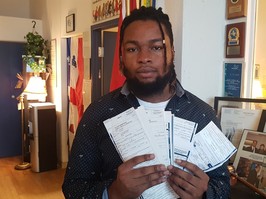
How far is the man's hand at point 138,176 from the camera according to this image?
816 mm

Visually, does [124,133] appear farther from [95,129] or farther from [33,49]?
[33,49]

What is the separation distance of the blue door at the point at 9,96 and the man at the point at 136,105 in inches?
146

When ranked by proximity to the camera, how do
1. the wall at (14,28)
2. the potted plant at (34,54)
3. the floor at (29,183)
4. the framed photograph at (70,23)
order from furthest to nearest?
the wall at (14,28)
the potted plant at (34,54)
the framed photograph at (70,23)
the floor at (29,183)

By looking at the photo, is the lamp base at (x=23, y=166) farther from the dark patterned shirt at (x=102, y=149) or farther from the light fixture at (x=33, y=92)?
the dark patterned shirt at (x=102, y=149)

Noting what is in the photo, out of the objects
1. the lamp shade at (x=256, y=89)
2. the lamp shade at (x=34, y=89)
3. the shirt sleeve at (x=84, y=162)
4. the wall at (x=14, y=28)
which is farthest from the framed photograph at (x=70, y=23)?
the shirt sleeve at (x=84, y=162)

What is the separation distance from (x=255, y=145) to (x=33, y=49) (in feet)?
10.8

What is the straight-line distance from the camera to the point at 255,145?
129 cm

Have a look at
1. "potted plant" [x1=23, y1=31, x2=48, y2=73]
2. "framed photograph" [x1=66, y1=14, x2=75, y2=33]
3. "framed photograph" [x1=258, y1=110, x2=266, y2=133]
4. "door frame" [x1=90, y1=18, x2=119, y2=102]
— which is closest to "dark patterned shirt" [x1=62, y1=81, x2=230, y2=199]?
"framed photograph" [x1=258, y1=110, x2=266, y2=133]

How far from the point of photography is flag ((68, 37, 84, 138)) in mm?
3264

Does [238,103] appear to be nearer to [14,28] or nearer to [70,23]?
[70,23]

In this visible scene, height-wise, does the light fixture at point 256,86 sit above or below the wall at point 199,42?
below

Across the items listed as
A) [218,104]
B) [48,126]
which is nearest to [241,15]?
[218,104]

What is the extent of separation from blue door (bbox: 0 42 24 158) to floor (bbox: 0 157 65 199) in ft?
1.44

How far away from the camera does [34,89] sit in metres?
3.63
